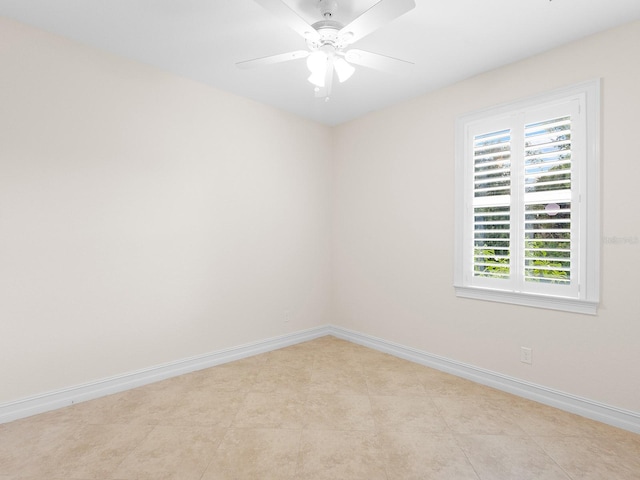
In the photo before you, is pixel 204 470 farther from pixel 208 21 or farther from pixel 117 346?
pixel 208 21

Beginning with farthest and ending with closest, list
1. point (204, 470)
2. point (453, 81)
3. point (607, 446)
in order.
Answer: point (453, 81) < point (607, 446) < point (204, 470)

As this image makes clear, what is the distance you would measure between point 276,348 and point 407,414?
1.76 metres

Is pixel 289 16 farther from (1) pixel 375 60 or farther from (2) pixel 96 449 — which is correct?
(2) pixel 96 449

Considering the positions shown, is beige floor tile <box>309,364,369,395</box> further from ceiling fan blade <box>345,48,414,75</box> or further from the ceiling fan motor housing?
the ceiling fan motor housing

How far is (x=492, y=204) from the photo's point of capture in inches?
110

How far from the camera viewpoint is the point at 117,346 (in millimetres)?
2654

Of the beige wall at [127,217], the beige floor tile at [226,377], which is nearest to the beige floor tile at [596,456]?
the beige floor tile at [226,377]

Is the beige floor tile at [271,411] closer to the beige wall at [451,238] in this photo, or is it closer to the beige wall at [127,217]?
the beige wall at [127,217]

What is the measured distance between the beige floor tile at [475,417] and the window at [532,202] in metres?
0.84

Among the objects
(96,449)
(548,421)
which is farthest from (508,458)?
(96,449)

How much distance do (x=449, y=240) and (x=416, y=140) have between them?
3.52 ft

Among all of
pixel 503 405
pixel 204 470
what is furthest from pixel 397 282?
pixel 204 470

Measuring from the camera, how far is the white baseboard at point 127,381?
89.0 inches

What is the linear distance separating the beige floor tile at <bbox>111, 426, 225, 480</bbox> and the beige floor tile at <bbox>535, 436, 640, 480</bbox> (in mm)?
1970
